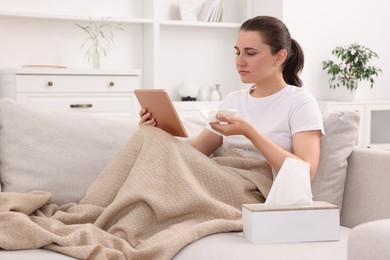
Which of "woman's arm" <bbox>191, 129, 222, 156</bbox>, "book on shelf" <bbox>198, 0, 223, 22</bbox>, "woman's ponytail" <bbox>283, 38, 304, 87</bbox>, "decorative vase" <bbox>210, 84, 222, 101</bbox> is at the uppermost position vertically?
"book on shelf" <bbox>198, 0, 223, 22</bbox>

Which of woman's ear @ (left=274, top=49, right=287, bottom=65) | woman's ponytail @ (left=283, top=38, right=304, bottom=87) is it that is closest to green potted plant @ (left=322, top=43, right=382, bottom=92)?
woman's ponytail @ (left=283, top=38, right=304, bottom=87)

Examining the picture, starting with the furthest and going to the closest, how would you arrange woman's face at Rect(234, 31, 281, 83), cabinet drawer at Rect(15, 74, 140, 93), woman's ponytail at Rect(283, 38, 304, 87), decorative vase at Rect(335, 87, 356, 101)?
decorative vase at Rect(335, 87, 356, 101) < cabinet drawer at Rect(15, 74, 140, 93) < woman's ponytail at Rect(283, 38, 304, 87) < woman's face at Rect(234, 31, 281, 83)

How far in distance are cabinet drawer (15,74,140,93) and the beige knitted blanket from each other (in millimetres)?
2369

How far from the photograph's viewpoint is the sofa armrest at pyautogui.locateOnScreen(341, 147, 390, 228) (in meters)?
1.97

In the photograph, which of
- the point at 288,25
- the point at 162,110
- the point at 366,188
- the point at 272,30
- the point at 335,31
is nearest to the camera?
the point at 366,188

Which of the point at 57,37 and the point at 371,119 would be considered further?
the point at 371,119

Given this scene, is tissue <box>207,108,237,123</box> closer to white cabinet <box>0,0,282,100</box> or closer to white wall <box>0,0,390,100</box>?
white cabinet <box>0,0,282,100</box>

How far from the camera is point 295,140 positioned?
2.10 metres

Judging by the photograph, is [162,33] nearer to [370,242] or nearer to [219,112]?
[219,112]

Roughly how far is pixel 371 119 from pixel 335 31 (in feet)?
2.65

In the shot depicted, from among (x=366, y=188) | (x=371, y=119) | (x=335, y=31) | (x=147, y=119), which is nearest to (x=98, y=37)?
(x=335, y=31)

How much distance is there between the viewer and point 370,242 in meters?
1.24

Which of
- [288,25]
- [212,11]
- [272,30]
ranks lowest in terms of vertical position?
[272,30]

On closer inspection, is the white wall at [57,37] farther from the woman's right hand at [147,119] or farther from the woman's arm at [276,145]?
the woman's arm at [276,145]
